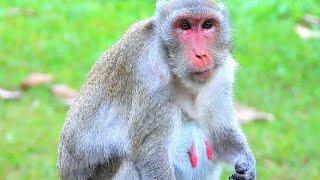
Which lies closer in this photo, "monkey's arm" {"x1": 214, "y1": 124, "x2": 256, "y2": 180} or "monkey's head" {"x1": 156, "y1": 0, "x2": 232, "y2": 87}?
"monkey's head" {"x1": 156, "y1": 0, "x2": 232, "y2": 87}

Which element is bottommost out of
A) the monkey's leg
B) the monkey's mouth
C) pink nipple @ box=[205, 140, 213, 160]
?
pink nipple @ box=[205, 140, 213, 160]

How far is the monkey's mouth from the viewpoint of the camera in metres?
6.18

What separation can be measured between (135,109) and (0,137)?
11.2ft

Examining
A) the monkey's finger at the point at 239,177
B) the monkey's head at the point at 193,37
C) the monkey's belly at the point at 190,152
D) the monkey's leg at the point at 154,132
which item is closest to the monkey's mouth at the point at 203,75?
the monkey's head at the point at 193,37

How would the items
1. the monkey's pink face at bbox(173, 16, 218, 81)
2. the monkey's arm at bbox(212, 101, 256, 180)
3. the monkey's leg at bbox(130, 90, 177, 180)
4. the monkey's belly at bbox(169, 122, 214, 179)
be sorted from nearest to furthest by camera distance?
the monkey's pink face at bbox(173, 16, 218, 81)
the monkey's leg at bbox(130, 90, 177, 180)
the monkey's belly at bbox(169, 122, 214, 179)
the monkey's arm at bbox(212, 101, 256, 180)

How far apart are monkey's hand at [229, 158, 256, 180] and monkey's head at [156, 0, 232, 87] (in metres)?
0.70

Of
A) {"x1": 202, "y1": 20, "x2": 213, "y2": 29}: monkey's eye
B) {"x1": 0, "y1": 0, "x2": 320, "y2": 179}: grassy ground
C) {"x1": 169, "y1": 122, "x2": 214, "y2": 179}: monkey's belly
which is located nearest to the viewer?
{"x1": 202, "y1": 20, "x2": 213, "y2": 29}: monkey's eye

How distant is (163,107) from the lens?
20.9ft

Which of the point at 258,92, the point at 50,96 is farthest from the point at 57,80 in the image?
the point at 258,92

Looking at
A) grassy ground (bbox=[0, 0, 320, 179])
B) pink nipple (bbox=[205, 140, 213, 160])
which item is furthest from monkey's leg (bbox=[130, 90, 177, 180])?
grassy ground (bbox=[0, 0, 320, 179])

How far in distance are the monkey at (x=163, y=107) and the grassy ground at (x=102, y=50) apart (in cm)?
171

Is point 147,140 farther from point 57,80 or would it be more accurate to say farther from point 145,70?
point 57,80

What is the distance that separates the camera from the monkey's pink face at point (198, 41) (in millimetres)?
6129

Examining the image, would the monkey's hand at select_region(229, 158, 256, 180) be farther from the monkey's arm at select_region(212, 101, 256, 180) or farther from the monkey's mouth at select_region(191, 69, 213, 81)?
the monkey's mouth at select_region(191, 69, 213, 81)
